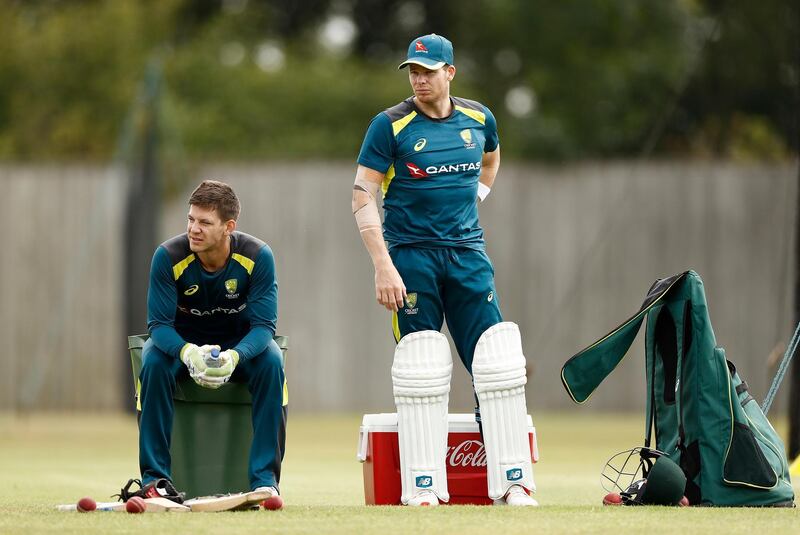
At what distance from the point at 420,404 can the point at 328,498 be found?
0.93 meters

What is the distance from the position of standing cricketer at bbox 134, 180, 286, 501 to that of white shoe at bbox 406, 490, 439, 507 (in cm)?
48

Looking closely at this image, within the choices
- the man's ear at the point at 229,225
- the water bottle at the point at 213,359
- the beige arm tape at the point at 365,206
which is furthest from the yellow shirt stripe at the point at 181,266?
the beige arm tape at the point at 365,206

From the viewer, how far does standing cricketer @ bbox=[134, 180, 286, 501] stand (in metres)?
5.00

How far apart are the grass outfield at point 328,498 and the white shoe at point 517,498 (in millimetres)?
89

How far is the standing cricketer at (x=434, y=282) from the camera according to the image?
5.20 m

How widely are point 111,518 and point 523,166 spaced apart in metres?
9.33

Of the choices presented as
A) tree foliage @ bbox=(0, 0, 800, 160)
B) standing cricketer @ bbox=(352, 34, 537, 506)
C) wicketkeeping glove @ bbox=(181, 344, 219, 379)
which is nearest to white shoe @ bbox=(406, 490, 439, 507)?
standing cricketer @ bbox=(352, 34, 537, 506)

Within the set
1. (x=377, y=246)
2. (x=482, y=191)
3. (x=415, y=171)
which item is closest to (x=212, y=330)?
(x=377, y=246)

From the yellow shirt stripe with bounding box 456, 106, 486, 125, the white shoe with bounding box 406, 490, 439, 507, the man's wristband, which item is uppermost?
the yellow shirt stripe with bounding box 456, 106, 486, 125

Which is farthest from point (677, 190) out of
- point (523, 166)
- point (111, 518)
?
point (111, 518)

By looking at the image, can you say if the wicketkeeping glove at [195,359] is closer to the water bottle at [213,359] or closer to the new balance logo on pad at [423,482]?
the water bottle at [213,359]

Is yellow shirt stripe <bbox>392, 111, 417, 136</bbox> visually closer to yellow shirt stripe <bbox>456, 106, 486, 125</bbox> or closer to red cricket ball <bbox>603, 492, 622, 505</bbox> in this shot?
yellow shirt stripe <bbox>456, 106, 486, 125</bbox>

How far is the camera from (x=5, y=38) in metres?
17.9

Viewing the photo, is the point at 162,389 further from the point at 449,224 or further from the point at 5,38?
the point at 5,38
